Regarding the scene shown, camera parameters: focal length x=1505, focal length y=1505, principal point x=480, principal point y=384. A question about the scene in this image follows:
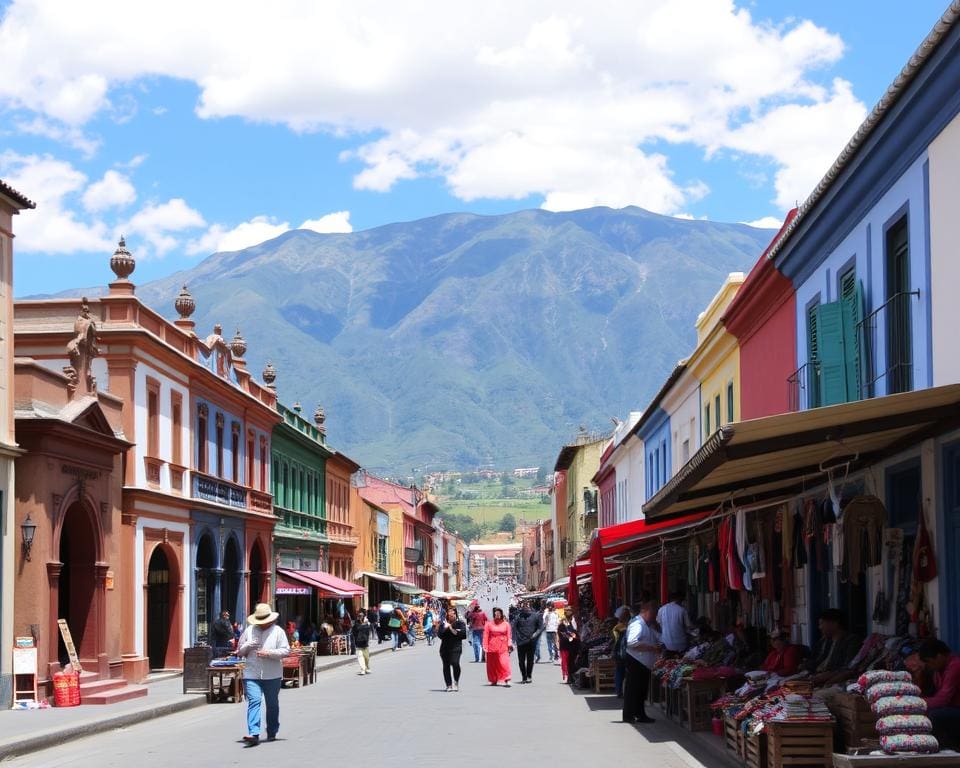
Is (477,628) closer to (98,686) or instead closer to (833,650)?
(98,686)

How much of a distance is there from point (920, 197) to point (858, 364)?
304 centimetres

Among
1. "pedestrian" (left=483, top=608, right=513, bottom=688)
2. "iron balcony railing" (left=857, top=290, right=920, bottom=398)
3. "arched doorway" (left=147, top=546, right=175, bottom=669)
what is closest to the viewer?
"iron balcony railing" (left=857, top=290, right=920, bottom=398)

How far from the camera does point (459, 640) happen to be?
91.7ft

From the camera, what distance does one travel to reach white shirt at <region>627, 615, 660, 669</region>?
19250 mm

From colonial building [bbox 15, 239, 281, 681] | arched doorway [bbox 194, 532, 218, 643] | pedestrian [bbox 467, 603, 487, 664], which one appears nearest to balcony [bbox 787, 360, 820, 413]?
colonial building [bbox 15, 239, 281, 681]

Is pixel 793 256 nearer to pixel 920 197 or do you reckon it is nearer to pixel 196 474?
pixel 920 197

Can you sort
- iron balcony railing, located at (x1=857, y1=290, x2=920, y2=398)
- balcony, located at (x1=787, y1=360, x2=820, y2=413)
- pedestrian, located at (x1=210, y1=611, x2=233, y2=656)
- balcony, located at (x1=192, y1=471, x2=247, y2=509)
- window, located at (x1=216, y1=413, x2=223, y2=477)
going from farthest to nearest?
window, located at (x1=216, y1=413, x2=223, y2=477), balcony, located at (x1=192, y1=471, x2=247, y2=509), pedestrian, located at (x1=210, y1=611, x2=233, y2=656), balcony, located at (x1=787, y1=360, x2=820, y2=413), iron balcony railing, located at (x1=857, y1=290, x2=920, y2=398)

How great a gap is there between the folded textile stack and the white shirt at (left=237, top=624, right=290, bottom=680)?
8.53m

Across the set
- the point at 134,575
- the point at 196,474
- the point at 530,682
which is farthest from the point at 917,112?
the point at 196,474

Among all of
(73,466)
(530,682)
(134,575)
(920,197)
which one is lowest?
(530,682)

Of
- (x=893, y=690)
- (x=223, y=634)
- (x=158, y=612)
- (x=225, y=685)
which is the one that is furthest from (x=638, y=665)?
(x=158, y=612)

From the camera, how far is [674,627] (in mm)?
22438

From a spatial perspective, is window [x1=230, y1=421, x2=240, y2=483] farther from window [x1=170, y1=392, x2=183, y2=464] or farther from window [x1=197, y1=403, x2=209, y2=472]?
window [x1=170, y1=392, x2=183, y2=464]

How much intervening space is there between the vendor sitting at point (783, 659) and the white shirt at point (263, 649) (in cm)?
574
